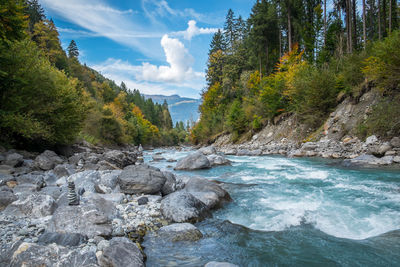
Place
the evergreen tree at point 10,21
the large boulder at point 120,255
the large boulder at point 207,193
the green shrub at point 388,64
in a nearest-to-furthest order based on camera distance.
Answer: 1. the large boulder at point 120,255
2. the large boulder at point 207,193
3. the evergreen tree at point 10,21
4. the green shrub at point 388,64

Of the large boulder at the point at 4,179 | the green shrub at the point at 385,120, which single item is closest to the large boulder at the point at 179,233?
the large boulder at the point at 4,179

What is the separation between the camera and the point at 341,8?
79.1 feet

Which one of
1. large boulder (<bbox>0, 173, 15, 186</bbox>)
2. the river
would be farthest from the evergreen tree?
the river

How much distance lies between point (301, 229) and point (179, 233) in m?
2.56

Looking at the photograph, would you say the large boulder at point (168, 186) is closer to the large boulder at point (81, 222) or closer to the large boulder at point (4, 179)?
the large boulder at point (81, 222)

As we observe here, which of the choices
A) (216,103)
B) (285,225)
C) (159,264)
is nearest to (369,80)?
(285,225)

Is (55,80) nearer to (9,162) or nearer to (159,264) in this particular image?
(9,162)

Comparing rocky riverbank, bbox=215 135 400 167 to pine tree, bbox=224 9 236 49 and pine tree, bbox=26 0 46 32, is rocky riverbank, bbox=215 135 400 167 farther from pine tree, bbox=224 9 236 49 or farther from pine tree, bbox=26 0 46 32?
pine tree, bbox=26 0 46 32

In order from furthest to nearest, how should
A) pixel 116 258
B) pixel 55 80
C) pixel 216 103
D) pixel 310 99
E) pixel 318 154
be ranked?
1. pixel 216 103
2. pixel 310 99
3. pixel 318 154
4. pixel 55 80
5. pixel 116 258

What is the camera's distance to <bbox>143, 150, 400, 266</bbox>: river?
3475 mm

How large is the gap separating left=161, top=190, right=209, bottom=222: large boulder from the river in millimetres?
246

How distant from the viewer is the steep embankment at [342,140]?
10523 millimetres

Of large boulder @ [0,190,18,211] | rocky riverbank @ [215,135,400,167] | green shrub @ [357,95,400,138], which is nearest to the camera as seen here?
large boulder @ [0,190,18,211]

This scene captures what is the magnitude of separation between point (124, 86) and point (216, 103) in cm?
6580
